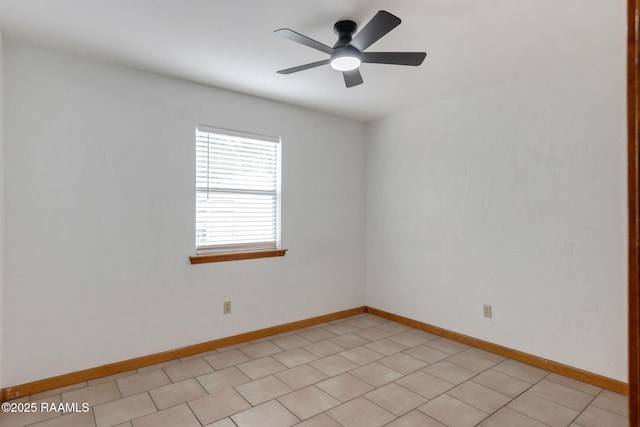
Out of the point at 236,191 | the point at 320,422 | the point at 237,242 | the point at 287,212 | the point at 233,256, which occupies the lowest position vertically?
the point at 320,422

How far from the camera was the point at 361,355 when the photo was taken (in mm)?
3209

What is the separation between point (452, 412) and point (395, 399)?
0.37 m

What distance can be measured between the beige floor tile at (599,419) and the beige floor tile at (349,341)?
5.82ft

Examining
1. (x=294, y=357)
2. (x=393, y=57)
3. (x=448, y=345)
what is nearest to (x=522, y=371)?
(x=448, y=345)

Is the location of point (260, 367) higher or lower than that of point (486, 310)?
lower

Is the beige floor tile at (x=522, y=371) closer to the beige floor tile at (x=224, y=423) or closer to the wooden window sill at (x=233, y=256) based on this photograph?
the beige floor tile at (x=224, y=423)

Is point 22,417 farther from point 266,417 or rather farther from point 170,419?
point 266,417

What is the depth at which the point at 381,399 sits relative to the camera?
2445 mm

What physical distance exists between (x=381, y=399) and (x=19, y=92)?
3322mm

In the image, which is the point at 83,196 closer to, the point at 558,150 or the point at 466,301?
the point at 466,301

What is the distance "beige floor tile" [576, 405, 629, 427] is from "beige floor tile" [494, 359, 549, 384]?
424mm

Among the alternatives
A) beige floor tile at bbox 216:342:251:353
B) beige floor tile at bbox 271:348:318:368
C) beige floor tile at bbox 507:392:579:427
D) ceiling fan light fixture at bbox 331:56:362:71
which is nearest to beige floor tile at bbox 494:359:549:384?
beige floor tile at bbox 507:392:579:427

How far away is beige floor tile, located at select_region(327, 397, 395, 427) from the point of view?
2.17 m

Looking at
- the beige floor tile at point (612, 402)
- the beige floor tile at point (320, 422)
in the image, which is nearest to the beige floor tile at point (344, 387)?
the beige floor tile at point (320, 422)
